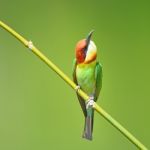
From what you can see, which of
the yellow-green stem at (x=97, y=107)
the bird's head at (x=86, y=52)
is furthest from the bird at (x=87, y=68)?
the yellow-green stem at (x=97, y=107)

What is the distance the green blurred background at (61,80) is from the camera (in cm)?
131

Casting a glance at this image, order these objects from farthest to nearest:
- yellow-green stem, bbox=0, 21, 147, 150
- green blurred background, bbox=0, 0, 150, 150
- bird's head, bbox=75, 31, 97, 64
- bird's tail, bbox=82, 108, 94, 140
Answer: green blurred background, bbox=0, 0, 150, 150 < bird's tail, bbox=82, 108, 94, 140 < bird's head, bbox=75, 31, 97, 64 < yellow-green stem, bbox=0, 21, 147, 150

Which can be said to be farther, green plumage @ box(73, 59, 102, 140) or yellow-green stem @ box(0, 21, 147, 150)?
green plumage @ box(73, 59, 102, 140)

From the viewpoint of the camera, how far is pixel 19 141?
1.31 metres

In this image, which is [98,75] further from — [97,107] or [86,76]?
[97,107]

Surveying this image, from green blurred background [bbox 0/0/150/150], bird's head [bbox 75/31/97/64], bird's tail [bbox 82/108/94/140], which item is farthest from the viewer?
green blurred background [bbox 0/0/150/150]

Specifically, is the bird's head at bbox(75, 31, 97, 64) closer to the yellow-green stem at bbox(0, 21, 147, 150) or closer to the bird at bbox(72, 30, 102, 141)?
the bird at bbox(72, 30, 102, 141)

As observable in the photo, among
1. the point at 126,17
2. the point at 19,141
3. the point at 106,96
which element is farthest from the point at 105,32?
the point at 19,141

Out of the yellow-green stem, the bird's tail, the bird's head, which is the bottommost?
the yellow-green stem

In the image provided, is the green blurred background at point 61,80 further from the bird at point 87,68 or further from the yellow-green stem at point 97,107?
the yellow-green stem at point 97,107

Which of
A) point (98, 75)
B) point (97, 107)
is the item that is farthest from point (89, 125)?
point (97, 107)

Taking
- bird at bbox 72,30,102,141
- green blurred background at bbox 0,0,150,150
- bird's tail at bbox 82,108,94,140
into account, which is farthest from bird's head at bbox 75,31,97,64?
green blurred background at bbox 0,0,150,150

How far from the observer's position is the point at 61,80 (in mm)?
1321

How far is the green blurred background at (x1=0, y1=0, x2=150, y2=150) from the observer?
4.30 feet
